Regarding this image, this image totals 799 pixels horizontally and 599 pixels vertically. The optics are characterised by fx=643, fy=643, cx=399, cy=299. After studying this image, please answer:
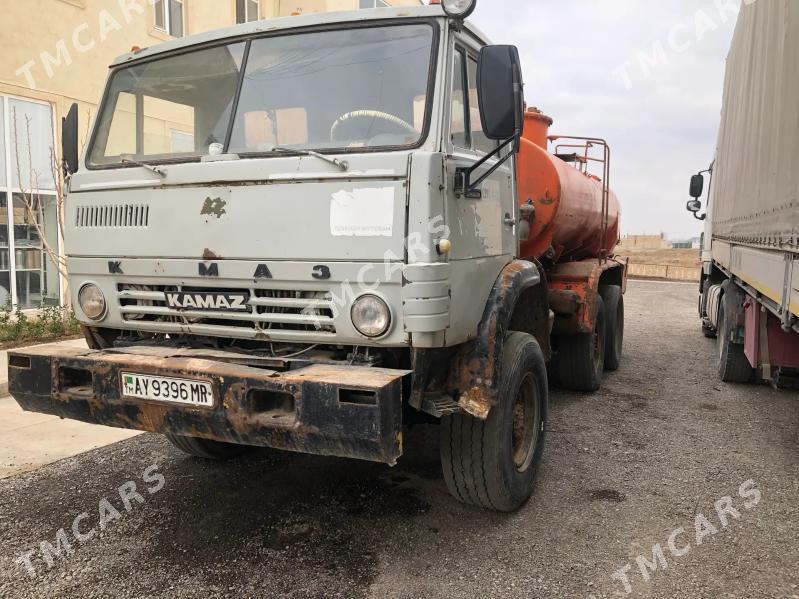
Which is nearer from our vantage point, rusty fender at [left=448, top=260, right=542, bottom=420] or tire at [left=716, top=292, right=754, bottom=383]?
rusty fender at [left=448, top=260, right=542, bottom=420]

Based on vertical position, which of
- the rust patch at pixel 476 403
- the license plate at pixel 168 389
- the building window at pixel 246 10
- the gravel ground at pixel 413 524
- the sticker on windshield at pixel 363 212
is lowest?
the gravel ground at pixel 413 524

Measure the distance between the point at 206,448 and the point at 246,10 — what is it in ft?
39.0

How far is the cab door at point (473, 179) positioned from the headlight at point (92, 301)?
2.00m

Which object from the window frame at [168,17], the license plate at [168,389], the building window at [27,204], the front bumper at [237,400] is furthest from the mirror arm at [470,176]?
the window frame at [168,17]

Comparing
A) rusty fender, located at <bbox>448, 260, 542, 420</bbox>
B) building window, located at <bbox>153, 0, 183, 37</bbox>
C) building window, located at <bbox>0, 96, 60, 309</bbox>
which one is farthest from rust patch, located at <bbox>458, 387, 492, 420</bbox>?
building window, located at <bbox>153, 0, 183, 37</bbox>

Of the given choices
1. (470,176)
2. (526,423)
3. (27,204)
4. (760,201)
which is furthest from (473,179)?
(27,204)

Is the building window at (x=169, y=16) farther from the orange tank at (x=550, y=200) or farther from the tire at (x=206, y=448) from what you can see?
the tire at (x=206, y=448)

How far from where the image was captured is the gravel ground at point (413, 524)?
2932 millimetres

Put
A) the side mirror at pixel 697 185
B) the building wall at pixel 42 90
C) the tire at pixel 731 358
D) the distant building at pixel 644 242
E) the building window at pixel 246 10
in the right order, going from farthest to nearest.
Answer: the distant building at pixel 644 242 → the building window at pixel 246 10 → the side mirror at pixel 697 185 → the building wall at pixel 42 90 → the tire at pixel 731 358

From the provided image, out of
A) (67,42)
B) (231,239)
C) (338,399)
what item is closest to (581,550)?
(338,399)

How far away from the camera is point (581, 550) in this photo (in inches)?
127

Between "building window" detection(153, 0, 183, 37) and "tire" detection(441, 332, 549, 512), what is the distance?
1068cm

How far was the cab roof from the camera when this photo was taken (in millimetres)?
3213

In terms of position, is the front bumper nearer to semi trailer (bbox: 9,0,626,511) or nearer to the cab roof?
semi trailer (bbox: 9,0,626,511)
